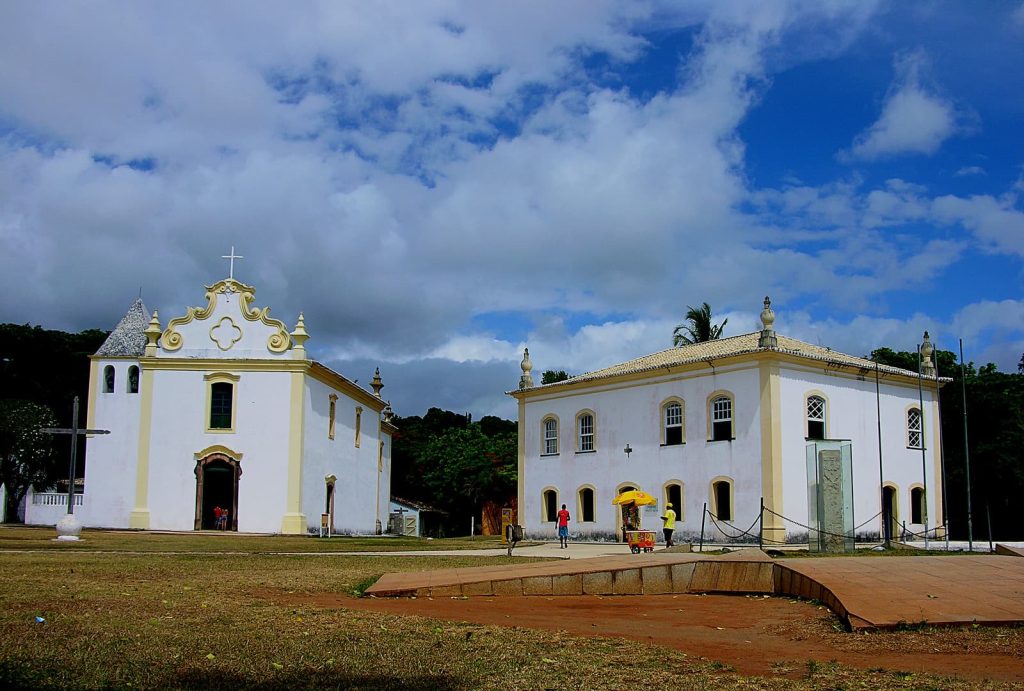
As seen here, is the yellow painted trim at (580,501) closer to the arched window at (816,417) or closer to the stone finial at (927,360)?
the arched window at (816,417)

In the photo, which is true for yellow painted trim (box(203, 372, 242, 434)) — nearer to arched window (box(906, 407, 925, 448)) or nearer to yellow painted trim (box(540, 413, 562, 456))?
yellow painted trim (box(540, 413, 562, 456))

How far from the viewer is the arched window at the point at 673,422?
107 ft

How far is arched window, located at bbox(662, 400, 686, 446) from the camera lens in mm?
32719

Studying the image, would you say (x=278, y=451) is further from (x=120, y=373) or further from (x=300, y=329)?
(x=120, y=373)

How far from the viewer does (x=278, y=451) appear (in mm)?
34312

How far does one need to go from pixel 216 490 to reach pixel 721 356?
1850 cm

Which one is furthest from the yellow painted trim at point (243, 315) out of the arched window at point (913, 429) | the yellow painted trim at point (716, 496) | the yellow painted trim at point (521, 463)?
the arched window at point (913, 429)

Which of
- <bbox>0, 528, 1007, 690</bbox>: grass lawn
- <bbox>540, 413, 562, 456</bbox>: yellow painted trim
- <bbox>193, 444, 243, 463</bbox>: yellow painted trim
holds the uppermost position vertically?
<bbox>540, 413, 562, 456</bbox>: yellow painted trim

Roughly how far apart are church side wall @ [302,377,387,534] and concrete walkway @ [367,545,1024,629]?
23392 millimetres

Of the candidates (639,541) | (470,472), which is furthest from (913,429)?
(470,472)

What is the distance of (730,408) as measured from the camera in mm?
31172

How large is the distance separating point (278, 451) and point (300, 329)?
14.5 feet

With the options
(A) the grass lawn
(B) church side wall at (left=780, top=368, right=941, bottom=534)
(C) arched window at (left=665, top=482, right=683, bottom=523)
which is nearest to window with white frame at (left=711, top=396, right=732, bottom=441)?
(B) church side wall at (left=780, top=368, right=941, bottom=534)

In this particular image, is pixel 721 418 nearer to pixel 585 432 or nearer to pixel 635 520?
pixel 635 520
